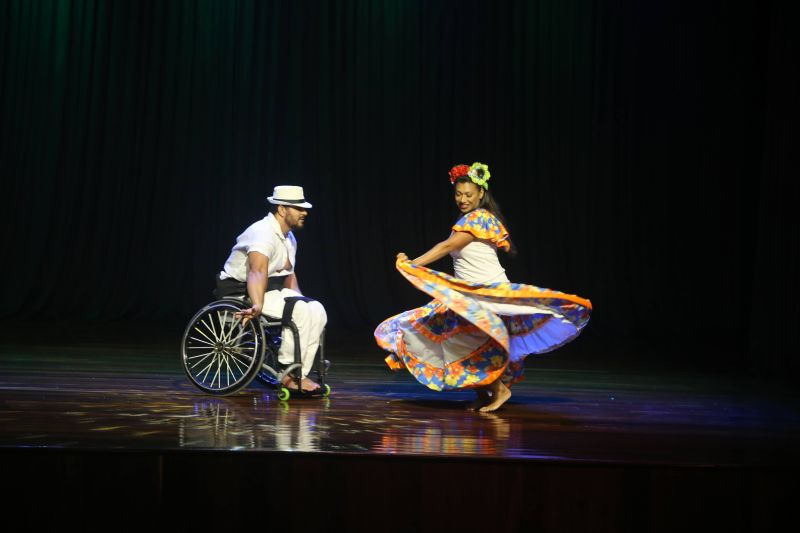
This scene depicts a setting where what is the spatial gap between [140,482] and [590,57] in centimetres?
688

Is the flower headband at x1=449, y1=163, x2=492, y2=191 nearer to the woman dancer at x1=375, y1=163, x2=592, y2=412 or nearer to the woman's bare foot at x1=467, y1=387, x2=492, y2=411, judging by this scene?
the woman dancer at x1=375, y1=163, x2=592, y2=412

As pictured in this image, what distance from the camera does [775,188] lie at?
663cm

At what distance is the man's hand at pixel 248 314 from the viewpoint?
4.12 m

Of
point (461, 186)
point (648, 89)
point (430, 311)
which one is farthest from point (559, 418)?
point (648, 89)

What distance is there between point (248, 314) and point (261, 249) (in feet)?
1.13

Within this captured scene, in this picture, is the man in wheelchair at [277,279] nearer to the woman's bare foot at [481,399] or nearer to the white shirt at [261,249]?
the white shirt at [261,249]

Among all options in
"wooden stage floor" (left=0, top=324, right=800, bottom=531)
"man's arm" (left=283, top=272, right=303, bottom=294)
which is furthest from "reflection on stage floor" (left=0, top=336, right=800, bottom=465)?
"man's arm" (left=283, top=272, right=303, bottom=294)

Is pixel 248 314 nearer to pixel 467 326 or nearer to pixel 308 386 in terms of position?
pixel 308 386

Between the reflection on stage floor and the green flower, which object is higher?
the green flower

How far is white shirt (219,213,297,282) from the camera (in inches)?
170

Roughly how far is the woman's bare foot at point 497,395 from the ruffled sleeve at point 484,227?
0.64m

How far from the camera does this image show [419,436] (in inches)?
133

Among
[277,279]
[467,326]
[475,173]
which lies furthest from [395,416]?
[475,173]

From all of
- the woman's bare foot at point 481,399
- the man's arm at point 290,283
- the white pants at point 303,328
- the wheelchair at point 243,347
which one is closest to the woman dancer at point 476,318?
the woman's bare foot at point 481,399
